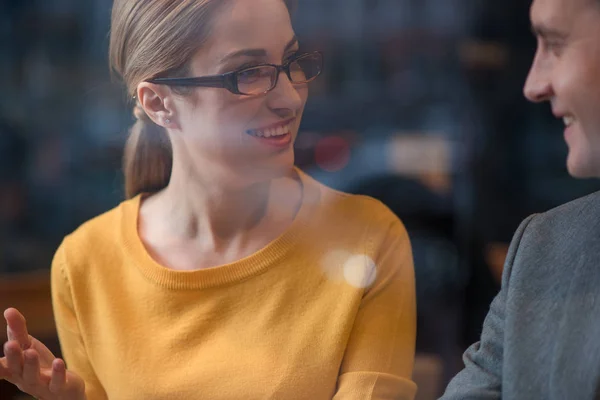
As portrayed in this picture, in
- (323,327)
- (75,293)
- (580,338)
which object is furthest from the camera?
(75,293)

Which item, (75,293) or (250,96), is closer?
(250,96)

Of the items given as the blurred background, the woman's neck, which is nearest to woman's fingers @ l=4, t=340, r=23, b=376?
the blurred background

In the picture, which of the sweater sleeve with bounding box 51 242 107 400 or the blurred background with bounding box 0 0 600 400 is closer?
the blurred background with bounding box 0 0 600 400

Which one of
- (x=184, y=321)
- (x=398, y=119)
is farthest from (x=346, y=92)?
(x=184, y=321)

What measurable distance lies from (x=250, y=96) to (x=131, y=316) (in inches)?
18.1

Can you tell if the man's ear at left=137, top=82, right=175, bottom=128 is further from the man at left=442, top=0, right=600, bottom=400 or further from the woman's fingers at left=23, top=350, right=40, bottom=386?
the man at left=442, top=0, right=600, bottom=400

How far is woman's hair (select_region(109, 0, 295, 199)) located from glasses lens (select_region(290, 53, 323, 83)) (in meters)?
0.09

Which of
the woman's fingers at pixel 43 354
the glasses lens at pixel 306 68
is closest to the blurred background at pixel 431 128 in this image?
the glasses lens at pixel 306 68

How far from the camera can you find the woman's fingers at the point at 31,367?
1.17 meters

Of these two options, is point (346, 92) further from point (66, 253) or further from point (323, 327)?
point (66, 253)

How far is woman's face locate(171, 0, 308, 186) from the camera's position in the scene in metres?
1.16

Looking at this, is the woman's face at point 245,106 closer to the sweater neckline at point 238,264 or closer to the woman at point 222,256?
the woman at point 222,256

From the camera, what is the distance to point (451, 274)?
1313 mm

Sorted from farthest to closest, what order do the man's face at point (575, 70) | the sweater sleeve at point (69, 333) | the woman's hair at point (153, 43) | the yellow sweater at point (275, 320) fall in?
the sweater sleeve at point (69, 333), the yellow sweater at point (275, 320), the woman's hair at point (153, 43), the man's face at point (575, 70)
